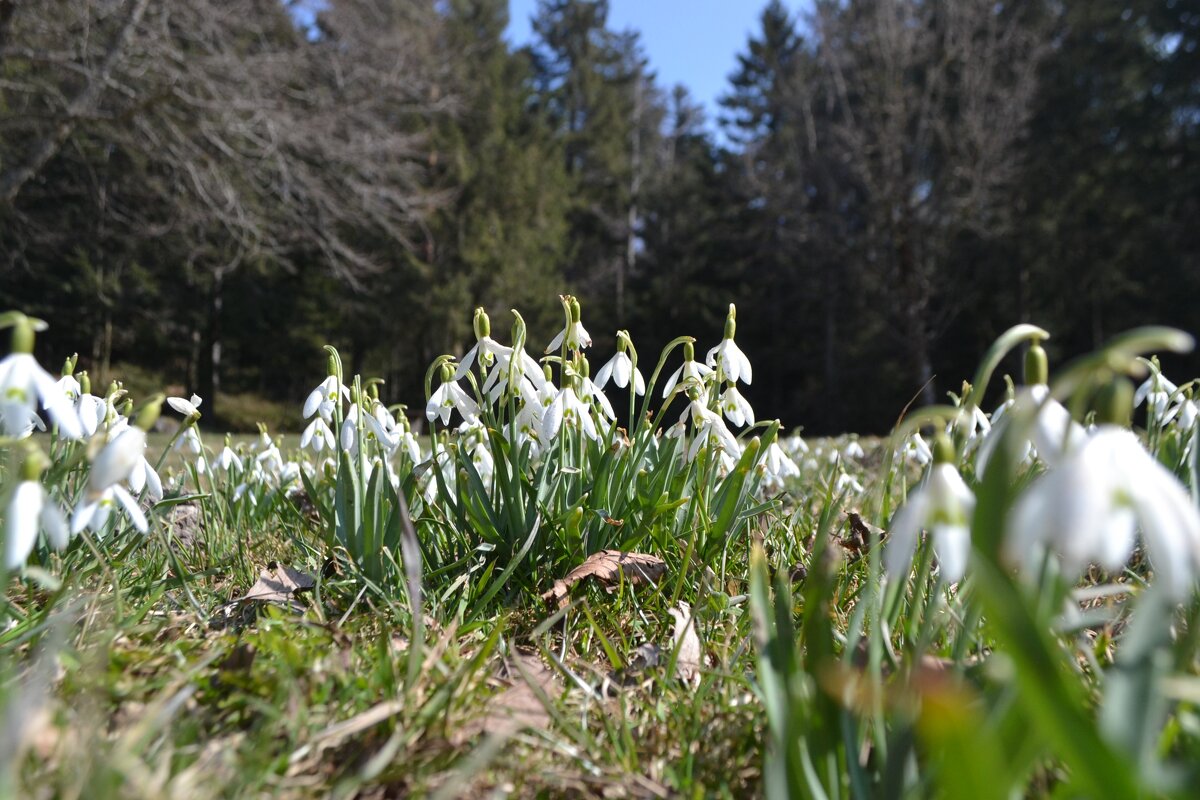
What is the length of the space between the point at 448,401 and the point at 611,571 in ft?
2.30

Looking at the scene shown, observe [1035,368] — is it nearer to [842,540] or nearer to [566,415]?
[566,415]

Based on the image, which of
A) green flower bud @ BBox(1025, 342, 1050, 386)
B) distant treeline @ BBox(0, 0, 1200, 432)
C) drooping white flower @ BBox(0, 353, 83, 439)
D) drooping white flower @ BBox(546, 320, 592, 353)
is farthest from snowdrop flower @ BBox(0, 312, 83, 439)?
distant treeline @ BBox(0, 0, 1200, 432)

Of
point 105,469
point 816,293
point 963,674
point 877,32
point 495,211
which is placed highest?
point 877,32

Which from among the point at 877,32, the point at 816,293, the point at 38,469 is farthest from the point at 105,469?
the point at 816,293

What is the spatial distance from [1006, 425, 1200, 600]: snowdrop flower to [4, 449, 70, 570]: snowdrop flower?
3.57ft

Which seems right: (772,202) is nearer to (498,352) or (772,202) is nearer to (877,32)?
(877,32)

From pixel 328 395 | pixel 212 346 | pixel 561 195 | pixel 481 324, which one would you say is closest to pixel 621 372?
pixel 481 324

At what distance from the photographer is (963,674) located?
1.06 metres

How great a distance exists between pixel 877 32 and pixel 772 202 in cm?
700

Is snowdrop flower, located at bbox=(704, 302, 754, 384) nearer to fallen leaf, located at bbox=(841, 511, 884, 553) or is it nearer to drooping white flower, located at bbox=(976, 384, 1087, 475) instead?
fallen leaf, located at bbox=(841, 511, 884, 553)

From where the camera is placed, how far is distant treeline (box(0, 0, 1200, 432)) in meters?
10.1

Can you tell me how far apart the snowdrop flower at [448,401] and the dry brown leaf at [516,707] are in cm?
80

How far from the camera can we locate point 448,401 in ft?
7.17

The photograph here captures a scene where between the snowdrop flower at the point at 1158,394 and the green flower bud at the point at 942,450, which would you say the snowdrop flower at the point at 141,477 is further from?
the snowdrop flower at the point at 1158,394
